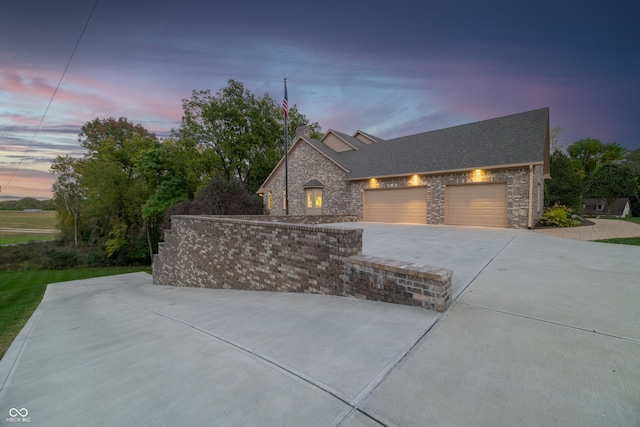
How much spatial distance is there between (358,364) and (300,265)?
9.04ft

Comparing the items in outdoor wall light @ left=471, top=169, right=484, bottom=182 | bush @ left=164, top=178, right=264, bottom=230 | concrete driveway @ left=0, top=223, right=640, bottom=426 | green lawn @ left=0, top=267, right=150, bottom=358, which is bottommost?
green lawn @ left=0, top=267, right=150, bottom=358

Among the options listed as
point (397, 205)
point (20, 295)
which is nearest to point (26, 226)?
point (20, 295)

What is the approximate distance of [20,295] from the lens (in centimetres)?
1168

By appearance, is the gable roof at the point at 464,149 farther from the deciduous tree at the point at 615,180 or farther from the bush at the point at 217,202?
the deciduous tree at the point at 615,180

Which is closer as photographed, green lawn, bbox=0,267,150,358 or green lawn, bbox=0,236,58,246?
green lawn, bbox=0,267,150,358

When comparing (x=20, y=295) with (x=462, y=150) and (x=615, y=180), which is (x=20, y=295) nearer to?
(x=462, y=150)

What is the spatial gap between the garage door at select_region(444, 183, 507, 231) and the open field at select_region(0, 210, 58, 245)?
3742 centimetres

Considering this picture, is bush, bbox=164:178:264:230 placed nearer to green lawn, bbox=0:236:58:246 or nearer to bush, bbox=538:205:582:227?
bush, bbox=538:205:582:227

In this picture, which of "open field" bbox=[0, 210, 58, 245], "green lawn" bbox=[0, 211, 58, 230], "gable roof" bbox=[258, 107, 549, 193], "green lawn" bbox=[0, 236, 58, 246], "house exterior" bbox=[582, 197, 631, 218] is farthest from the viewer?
"house exterior" bbox=[582, 197, 631, 218]

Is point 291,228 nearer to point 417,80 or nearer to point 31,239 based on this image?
point 417,80

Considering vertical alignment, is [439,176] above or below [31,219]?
above

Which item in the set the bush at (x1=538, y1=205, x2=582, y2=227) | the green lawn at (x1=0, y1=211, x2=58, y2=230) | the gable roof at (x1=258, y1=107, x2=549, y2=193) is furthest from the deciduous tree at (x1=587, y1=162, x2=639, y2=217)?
the green lawn at (x1=0, y1=211, x2=58, y2=230)

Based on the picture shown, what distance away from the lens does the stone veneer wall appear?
3410 mm

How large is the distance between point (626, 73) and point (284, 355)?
30.0 metres
